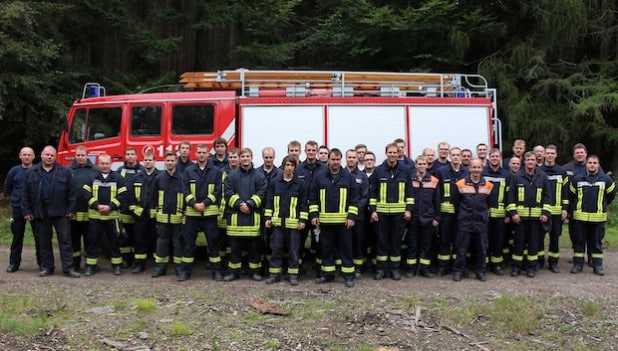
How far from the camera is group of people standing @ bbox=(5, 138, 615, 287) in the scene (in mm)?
6438

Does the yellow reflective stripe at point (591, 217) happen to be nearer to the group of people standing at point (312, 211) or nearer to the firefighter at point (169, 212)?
the group of people standing at point (312, 211)

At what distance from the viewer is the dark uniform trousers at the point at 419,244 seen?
6867 mm

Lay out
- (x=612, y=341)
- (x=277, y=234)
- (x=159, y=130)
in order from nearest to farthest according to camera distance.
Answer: (x=612, y=341) < (x=277, y=234) < (x=159, y=130)

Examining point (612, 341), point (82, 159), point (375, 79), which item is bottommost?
point (612, 341)

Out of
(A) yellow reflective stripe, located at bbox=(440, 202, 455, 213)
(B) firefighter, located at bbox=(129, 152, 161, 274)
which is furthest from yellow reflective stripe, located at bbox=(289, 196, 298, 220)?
(A) yellow reflective stripe, located at bbox=(440, 202, 455, 213)

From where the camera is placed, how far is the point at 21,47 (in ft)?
35.3

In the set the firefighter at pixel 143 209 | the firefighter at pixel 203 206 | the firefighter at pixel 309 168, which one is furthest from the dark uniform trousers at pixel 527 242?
the firefighter at pixel 143 209

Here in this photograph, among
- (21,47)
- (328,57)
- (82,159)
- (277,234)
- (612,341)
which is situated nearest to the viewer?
(612,341)

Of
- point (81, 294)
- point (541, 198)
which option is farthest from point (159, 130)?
point (541, 198)

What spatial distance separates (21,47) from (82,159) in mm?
5444

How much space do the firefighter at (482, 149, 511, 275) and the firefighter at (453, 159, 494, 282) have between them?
0.17 metres

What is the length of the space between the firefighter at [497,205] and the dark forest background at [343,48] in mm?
5486

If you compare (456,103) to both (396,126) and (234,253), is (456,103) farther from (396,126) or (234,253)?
(234,253)

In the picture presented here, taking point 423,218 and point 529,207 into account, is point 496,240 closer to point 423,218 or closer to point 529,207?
point 529,207
